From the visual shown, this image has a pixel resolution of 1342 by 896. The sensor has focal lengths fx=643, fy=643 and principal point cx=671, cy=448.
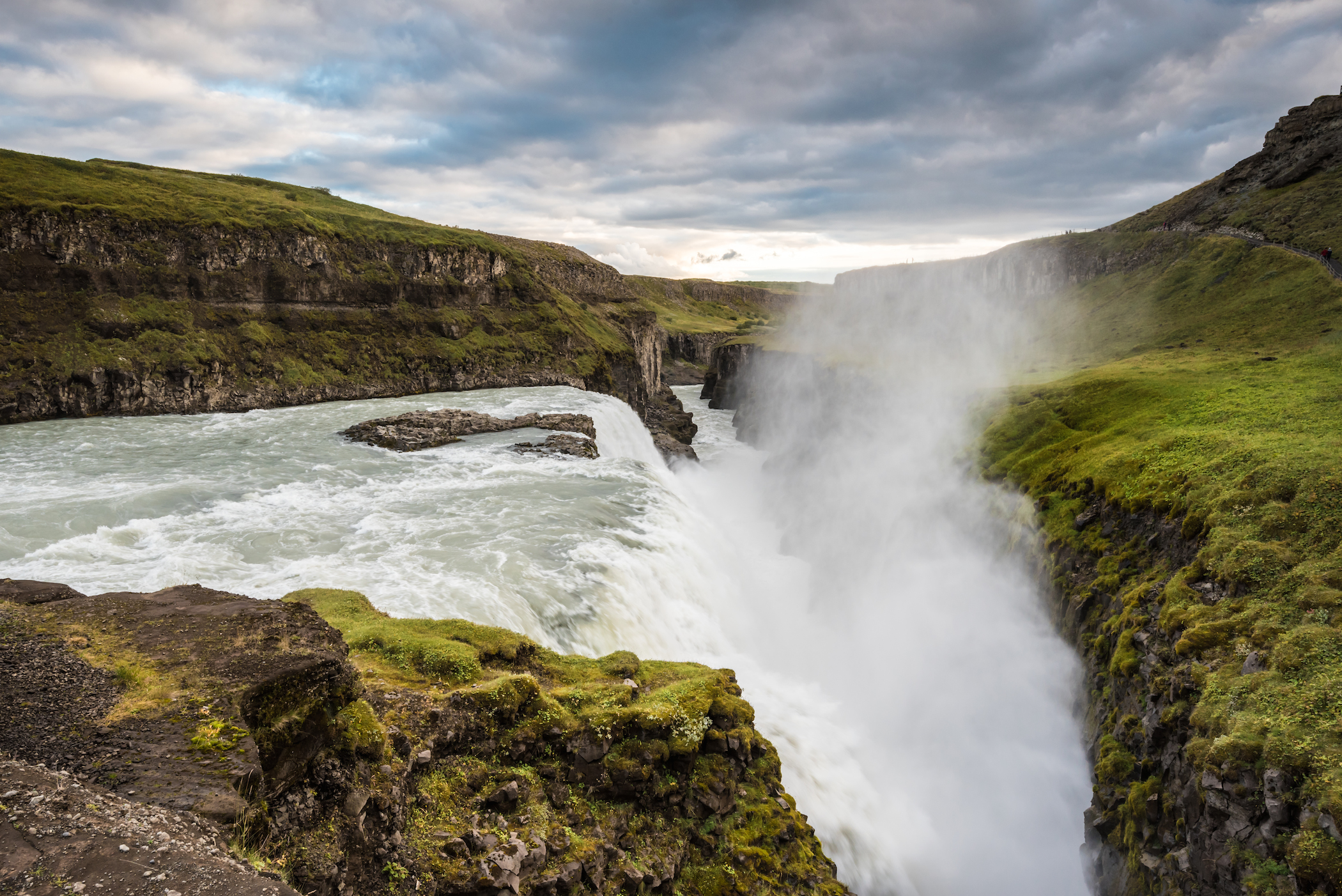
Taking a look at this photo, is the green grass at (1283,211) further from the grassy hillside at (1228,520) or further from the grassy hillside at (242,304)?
the grassy hillside at (242,304)

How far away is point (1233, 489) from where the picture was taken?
1912cm

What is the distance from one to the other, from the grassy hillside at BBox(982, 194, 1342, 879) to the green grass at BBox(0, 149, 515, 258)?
7197 centimetres

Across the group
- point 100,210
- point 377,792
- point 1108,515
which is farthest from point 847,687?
point 100,210

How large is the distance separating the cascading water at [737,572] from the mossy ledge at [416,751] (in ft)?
13.5

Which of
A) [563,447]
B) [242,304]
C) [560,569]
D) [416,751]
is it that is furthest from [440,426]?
[416,751]

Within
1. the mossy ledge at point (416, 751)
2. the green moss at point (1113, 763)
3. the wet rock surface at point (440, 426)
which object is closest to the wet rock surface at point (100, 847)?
the mossy ledge at point (416, 751)

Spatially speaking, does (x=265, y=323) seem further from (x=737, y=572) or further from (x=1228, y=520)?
(x=1228, y=520)

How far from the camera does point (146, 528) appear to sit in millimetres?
23359

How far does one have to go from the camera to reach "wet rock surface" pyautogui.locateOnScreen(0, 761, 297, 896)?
4.13 metres

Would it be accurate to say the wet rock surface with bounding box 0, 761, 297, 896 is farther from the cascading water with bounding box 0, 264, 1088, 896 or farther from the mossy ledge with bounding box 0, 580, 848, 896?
the cascading water with bounding box 0, 264, 1088, 896

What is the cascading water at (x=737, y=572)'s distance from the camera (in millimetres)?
17766

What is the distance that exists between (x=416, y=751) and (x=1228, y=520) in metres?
21.4

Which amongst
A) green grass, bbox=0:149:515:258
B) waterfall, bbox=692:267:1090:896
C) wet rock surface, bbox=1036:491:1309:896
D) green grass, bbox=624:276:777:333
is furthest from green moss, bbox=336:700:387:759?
green grass, bbox=624:276:777:333

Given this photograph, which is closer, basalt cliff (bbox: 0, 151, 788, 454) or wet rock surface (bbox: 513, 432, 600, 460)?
wet rock surface (bbox: 513, 432, 600, 460)
